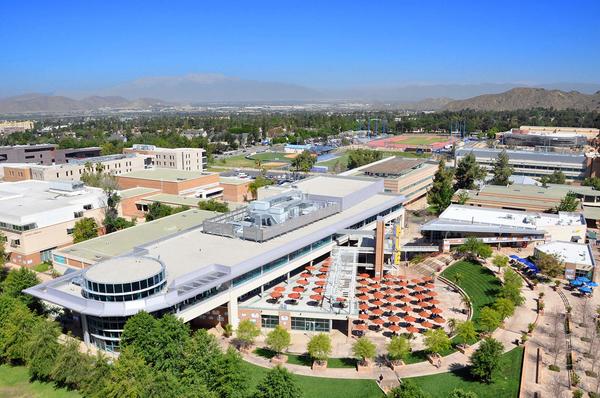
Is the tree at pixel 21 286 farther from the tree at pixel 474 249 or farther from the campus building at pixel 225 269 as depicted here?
the tree at pixel 474 249

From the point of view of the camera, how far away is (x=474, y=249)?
160 feet

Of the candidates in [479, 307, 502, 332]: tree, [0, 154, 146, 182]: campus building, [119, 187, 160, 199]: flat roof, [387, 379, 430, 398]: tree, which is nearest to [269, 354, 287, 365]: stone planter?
[387, 379, 430, 398]: tree

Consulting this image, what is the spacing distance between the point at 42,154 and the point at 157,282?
3369 inches

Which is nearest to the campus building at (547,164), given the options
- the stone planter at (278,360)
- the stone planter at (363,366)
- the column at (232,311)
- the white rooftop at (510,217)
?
the white rooftop at (510,217)

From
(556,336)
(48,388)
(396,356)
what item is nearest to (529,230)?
(556,336)

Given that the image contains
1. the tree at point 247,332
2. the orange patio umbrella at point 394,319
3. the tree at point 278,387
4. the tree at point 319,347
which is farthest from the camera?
the orange patio umbrella at point 394,319

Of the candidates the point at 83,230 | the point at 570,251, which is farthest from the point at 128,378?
the point at 570,251

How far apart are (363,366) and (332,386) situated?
2815mm

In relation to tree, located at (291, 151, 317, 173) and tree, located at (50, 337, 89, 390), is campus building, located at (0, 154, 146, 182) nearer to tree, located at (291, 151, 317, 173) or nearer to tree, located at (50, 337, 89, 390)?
tree, located at (291, 151, 317, 173)

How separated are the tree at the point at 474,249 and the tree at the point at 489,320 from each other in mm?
14894

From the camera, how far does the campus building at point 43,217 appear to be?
50812mm

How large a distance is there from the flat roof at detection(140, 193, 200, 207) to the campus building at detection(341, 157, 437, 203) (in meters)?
27.5

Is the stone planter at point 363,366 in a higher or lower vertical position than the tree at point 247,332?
lower

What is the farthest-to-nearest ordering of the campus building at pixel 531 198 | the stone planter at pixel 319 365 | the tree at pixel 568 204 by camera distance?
the campus building at pixel 531 198, the tree at pixel 568 204, the stone planter at pixel 319 365
